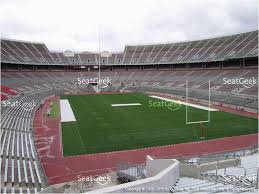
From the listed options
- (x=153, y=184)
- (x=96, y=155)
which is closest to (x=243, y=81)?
(x=96, y=155)

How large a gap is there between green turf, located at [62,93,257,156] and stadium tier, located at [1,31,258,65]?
21.1 metres

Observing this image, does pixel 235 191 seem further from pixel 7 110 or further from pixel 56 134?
pixel 7 110

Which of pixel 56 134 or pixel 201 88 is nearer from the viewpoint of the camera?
pixel 56 134

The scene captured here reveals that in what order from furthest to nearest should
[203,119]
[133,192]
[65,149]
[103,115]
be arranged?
1. [103,115]
2. [203,119]
3. [65,149]
4. [133,192]

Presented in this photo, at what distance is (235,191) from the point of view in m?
6.56

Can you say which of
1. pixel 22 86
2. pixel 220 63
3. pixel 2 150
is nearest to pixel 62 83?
pixel 22 86

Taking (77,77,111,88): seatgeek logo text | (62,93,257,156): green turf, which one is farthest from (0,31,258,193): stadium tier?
(77,77,111,88): seatgeek logo text

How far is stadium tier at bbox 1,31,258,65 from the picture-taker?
53438mm

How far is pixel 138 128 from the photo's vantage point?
25359mm

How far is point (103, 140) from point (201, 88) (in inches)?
1247

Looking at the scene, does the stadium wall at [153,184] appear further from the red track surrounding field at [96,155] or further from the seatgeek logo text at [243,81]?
the seatgeek logo text at [243,81]

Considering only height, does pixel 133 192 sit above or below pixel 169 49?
below

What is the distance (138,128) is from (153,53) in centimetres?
4945

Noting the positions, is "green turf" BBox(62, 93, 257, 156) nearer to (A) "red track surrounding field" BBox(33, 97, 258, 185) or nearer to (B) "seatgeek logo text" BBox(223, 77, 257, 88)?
(A) "red track surrounding field" BBox(33, 97, 258, 185)
